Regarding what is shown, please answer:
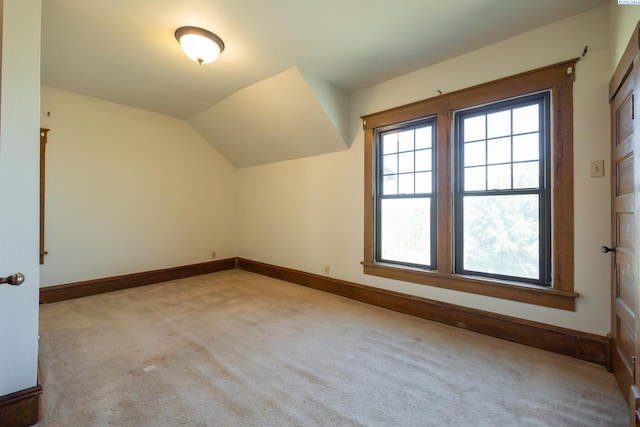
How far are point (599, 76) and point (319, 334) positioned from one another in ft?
10.2

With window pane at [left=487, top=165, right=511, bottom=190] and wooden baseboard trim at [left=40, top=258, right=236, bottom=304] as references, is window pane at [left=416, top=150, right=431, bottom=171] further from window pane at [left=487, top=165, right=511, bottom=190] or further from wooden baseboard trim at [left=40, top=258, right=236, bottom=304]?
wooden baseboard trim at [left=40, top=258, right=236, bottom=304]

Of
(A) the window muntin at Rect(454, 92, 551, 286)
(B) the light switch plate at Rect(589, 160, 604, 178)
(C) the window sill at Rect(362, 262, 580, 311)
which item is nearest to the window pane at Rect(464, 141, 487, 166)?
(A) the window muntin at Rect(454, 92, 551, 286)

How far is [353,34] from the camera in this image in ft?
8.19

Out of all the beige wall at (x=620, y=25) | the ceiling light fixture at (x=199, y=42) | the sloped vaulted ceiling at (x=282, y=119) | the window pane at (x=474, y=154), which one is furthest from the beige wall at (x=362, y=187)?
the ceiling light fixture at (x=199, y=42)

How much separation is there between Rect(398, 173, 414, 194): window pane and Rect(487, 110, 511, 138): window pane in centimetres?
89

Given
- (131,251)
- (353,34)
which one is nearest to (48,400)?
(131,251)

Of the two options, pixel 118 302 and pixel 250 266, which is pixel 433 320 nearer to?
pixel 250 266

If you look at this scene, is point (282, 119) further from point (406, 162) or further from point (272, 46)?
point (406, 162)

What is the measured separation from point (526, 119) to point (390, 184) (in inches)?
57.3

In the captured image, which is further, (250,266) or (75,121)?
(250,266)

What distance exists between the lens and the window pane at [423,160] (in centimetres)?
314

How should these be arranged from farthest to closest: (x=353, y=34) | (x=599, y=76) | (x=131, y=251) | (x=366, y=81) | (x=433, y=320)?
(x=131, y=251), (x=366, y=81), (x=433, y=320), (x=353, y=34), (x=599, y=76)

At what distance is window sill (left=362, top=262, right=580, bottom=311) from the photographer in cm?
230

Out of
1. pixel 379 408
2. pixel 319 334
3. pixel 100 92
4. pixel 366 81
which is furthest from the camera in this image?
pixel 100 92
